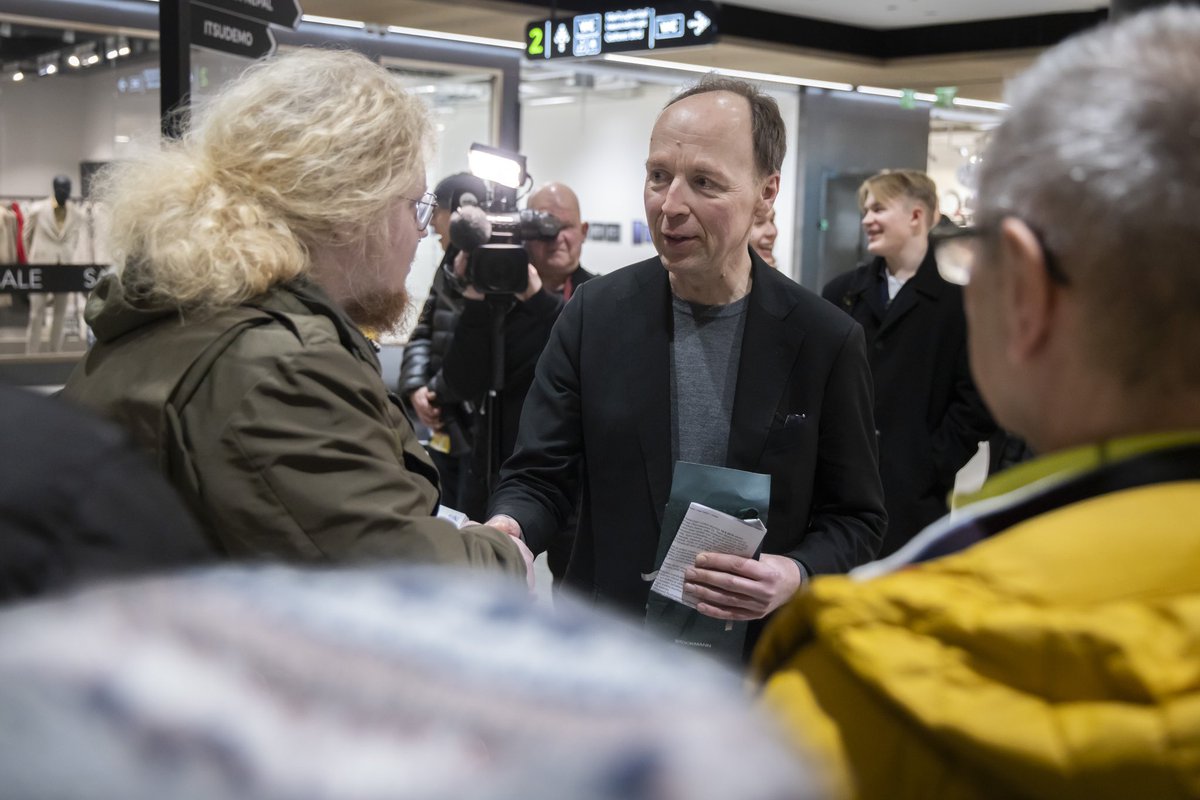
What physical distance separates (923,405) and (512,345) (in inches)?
64.2

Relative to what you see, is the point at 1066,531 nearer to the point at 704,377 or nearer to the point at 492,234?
the point at 704,377

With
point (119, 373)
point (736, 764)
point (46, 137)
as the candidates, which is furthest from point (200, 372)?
point (46, 137)

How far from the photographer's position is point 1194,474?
2.35ft

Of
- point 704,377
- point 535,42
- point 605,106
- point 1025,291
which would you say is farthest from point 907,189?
point 605,106

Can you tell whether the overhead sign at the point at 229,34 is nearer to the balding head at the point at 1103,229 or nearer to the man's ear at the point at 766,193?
the man's ear at the point at 766,193

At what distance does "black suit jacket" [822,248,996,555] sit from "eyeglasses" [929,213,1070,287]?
3374 millimetres

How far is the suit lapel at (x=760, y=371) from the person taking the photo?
2.05 metres

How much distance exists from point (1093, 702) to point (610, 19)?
708cm

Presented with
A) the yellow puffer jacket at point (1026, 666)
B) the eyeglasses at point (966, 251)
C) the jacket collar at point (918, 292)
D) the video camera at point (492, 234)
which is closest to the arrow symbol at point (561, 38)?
the jacket collar at point (918, 292)

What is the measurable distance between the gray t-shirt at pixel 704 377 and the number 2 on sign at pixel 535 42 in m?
6.18

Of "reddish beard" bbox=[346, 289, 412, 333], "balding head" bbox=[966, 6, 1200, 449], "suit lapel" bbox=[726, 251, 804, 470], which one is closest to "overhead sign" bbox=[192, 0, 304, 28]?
"reddish beard" bbox=[346, 289, 412, 333]

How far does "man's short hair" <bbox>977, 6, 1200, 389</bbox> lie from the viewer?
694mm

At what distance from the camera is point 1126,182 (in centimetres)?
70

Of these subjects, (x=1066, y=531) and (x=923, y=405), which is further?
(x=923, y=405)
